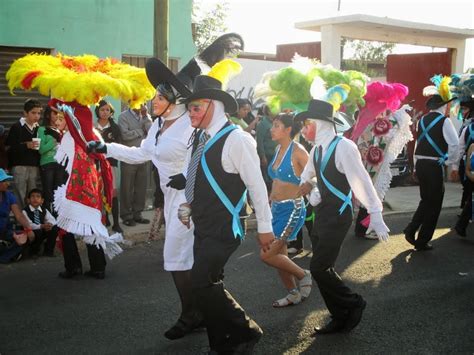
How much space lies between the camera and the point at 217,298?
169 inches

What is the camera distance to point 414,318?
5.59 metres

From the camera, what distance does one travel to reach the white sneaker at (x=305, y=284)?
589cm

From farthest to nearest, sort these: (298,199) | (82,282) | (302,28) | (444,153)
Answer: (302,28) → (444,153) → (82,282) → (298,199)

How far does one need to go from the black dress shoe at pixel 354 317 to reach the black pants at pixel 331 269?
0.03 meters

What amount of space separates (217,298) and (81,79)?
2712 millimetres

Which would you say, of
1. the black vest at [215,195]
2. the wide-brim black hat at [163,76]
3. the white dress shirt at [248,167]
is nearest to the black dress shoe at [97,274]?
the wide-brim black hat at [163,76]

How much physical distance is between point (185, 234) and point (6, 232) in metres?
3.35

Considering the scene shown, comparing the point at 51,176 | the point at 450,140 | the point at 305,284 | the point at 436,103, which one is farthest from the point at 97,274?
the point at 436,103

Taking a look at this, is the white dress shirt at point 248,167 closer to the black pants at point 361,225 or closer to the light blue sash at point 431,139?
the light blue sash at point 431,139

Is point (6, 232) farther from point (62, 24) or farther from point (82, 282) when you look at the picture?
point (62, 24)

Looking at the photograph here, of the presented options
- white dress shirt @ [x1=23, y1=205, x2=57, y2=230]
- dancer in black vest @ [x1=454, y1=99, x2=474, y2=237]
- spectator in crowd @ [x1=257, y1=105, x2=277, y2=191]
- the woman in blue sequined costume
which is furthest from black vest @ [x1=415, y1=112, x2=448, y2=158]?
white dress shirt @ [x1=23, y1=205, x2=57, y2=230]

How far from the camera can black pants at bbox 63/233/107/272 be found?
6.67 metres

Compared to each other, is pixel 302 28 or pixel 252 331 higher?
pixel 302 28

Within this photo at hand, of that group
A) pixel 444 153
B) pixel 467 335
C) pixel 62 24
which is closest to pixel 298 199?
pixel 467 335
